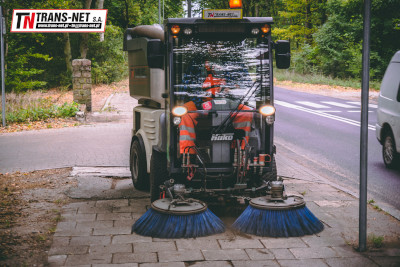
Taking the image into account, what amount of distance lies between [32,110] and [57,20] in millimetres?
5056

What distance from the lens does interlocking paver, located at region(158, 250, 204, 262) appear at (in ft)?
15.7

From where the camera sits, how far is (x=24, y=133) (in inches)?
585

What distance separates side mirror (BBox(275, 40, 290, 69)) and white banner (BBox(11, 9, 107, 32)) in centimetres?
1542

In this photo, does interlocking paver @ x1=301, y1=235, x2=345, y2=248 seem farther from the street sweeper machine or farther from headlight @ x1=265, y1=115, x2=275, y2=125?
headlight @ x1=265, y1=115, x2=275, y2=125

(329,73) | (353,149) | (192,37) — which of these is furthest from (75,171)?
(329,73)

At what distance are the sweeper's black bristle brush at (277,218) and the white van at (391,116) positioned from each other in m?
4.76

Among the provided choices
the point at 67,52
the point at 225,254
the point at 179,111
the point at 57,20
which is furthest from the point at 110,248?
the point at 67,52

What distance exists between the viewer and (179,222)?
5309 mm

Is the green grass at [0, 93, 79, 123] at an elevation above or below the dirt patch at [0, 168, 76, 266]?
above

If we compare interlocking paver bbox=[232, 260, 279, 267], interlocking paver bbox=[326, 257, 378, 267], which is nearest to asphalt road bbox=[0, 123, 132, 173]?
interlocking paver bbox=[232, 260, 279, 267]

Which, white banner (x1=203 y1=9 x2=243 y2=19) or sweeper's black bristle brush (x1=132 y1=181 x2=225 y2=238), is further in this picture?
white banner (x1=203 y1=9 x2=243 y2=19)

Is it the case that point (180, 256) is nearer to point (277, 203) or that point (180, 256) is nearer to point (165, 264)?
point (165, 264)

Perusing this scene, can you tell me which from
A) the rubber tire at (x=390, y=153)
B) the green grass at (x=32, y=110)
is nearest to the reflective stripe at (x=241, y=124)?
Result: the rubber tire at (x=390, y=153)

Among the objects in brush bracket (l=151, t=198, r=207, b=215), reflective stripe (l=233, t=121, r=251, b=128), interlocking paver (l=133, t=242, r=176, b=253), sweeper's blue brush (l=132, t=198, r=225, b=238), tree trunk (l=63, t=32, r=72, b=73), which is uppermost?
tree trunk (l=63, t=32, r=72, b=73)
